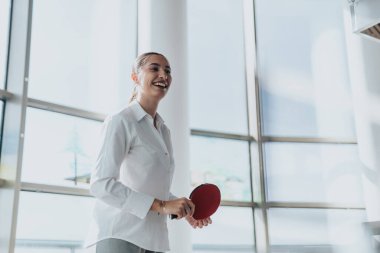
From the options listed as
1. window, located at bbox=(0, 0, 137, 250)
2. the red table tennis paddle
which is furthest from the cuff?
window, located at bbox=(0, 0, 137, 250)

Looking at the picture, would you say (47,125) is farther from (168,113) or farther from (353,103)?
(353,103)

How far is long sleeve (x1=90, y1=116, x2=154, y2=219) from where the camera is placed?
5.50ft

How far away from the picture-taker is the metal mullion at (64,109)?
3.53m

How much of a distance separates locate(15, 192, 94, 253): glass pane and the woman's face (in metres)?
1.82

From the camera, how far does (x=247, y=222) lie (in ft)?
16.3

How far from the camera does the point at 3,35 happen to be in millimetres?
3463

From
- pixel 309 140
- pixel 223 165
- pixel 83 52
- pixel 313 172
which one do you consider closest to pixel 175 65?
pixel 83 52

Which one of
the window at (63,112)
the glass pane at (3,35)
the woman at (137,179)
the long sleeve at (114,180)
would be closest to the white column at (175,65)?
the window at (63,112)

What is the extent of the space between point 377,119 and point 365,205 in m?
0.94

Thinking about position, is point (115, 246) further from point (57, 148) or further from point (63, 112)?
point (63, 112)

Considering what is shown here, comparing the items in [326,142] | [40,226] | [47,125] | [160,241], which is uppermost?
[326,142]

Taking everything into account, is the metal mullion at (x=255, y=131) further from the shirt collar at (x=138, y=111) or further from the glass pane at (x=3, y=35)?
the shirt collar at (x=138, y=111)

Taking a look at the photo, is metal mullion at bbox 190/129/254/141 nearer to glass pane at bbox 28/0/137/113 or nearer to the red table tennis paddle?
glass pane at bbox 28/0/137/113

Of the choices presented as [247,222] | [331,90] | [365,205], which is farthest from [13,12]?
[365,205]
